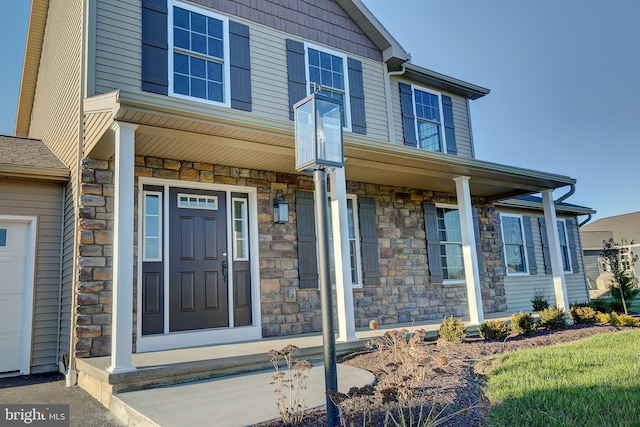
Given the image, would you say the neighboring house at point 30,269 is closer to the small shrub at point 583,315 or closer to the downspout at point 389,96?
the downspout at point 389,96

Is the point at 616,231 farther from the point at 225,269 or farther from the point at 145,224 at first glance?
the point at 145,224

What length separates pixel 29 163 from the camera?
19.2 ft

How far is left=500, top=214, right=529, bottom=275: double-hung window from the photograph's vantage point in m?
10.4

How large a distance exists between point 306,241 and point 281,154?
1571 mm

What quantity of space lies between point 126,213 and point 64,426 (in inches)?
69.8

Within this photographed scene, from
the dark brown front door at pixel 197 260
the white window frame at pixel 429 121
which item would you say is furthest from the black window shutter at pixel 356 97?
the dark brown front door at pixel 197 260

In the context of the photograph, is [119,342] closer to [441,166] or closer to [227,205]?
[227,205]

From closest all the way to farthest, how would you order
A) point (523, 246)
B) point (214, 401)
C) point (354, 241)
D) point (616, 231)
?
point (214, 401)
point (354, 241)
point (523, 246)
point (616, 231)

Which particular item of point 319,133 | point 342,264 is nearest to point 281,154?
point 342,264

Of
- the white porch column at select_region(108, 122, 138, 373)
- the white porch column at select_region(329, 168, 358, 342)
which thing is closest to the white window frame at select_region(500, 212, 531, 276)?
the white porch column at select_region(329, 168, 358, 342)

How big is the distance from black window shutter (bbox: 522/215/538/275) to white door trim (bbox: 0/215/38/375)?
9.85 m

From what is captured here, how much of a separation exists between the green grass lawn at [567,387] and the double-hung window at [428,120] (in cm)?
448

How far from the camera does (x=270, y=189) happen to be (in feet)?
21.5

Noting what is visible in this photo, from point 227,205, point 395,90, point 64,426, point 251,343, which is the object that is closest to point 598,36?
point 395,90
